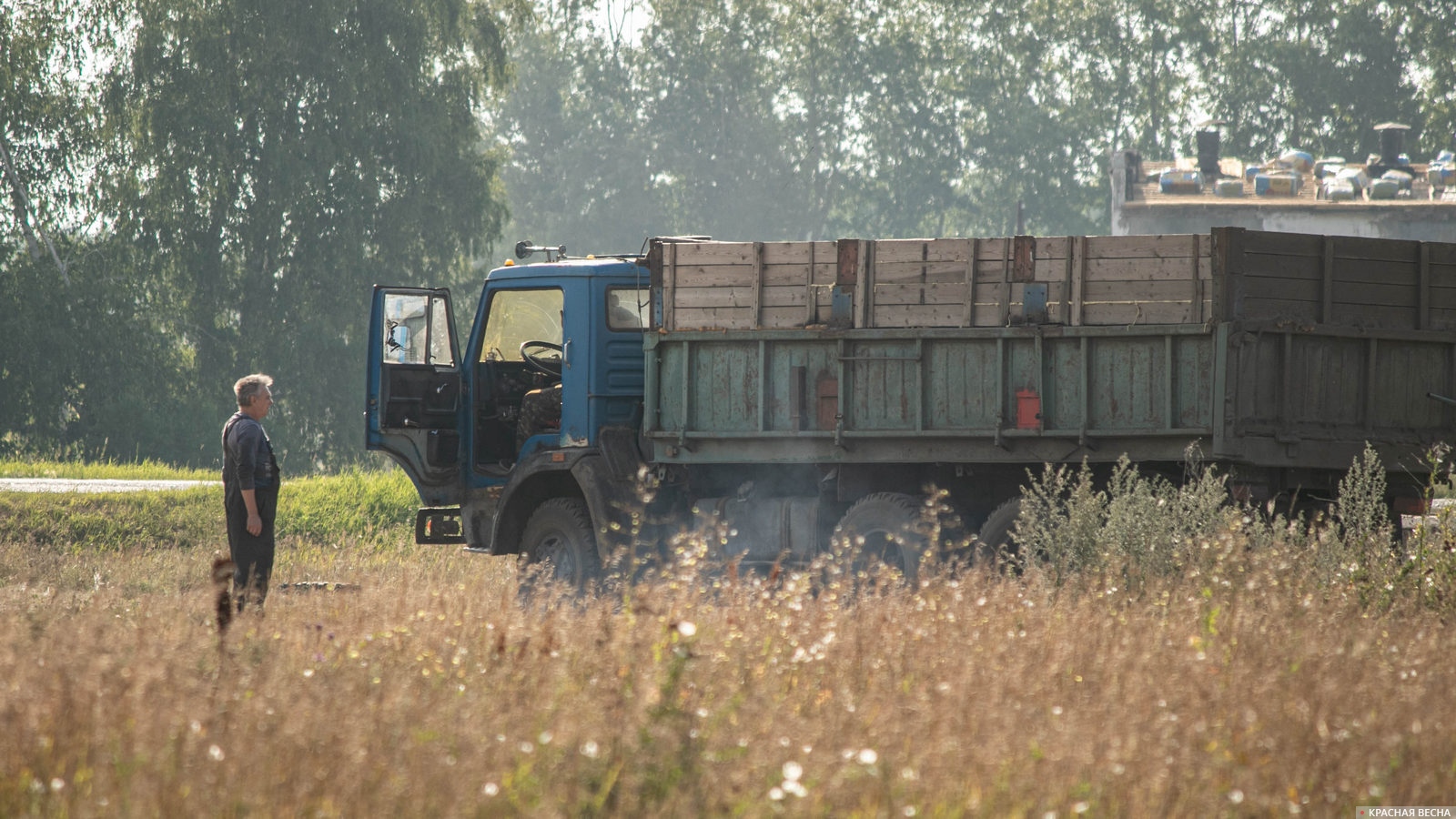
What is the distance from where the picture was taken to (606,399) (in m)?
10.4

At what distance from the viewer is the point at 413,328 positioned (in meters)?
11.0

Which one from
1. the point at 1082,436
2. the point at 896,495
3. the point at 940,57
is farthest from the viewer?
the point at 940,57

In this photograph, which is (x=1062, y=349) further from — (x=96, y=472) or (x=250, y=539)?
(x=96, y=472)

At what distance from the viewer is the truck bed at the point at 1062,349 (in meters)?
8.80

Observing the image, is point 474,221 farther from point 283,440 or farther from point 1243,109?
point 1243,109

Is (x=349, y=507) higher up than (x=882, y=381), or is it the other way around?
(x=882, y=381)

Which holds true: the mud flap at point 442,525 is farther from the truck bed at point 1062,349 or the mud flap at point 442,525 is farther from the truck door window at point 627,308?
the truck bed at point 1062,349

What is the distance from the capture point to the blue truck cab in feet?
34.0

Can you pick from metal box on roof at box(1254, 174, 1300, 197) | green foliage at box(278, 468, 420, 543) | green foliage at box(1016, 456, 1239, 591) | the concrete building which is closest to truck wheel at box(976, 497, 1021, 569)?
green foliage at box(1016, 456, 1239, 591)

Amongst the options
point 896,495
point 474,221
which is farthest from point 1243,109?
point 896,495

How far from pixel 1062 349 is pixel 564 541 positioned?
3734 mm

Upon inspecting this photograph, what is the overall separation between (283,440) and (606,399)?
24.4 meters

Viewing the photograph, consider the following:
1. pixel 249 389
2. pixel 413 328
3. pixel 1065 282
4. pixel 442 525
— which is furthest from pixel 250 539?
pixel 1065 282

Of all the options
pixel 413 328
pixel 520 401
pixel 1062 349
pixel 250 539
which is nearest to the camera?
pixel 250 539
